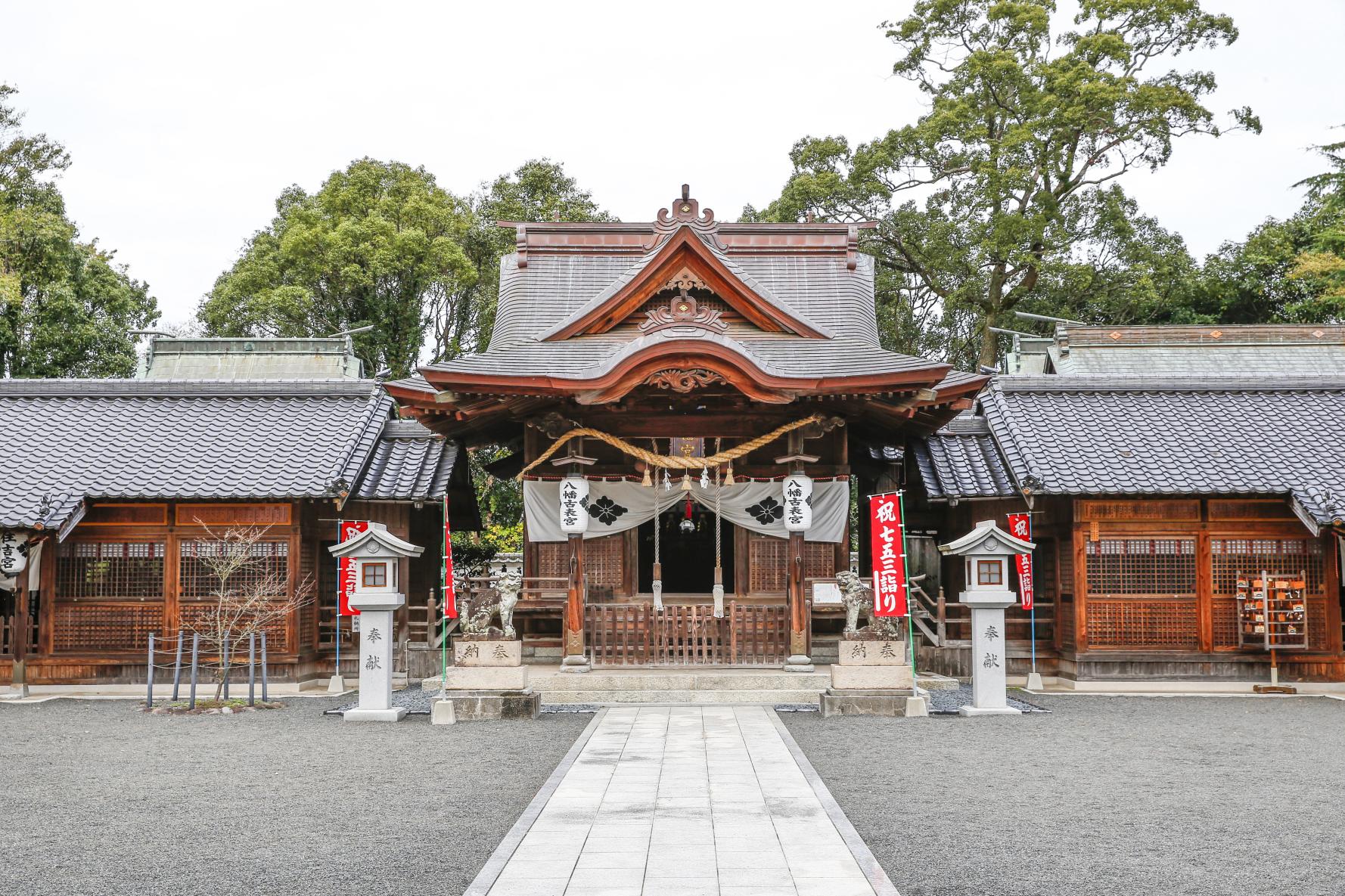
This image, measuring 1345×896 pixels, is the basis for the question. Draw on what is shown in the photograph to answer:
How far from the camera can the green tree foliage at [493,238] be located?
3167 cm

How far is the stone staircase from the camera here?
13.4 m

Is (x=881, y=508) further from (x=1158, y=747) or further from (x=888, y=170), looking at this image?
(x=888, y=170)

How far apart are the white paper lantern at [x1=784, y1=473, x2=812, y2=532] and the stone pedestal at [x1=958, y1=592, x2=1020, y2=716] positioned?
102 inches

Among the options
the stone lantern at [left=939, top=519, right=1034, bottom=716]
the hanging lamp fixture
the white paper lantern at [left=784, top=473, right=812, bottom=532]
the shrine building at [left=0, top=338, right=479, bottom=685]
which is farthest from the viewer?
the hanging lamp fixture

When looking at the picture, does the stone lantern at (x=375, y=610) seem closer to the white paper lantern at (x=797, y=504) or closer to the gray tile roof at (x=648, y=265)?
the white paper lantern at (x=797, y=504)

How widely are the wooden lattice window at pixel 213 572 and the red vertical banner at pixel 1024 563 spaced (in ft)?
34.2

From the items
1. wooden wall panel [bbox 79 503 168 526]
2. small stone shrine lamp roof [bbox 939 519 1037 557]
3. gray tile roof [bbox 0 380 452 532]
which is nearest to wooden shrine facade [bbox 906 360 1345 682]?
small stone shrine lamp roof [bbox 939 519 1037 557]

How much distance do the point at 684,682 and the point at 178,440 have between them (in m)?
8.78

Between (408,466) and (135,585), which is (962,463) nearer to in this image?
(408,466)

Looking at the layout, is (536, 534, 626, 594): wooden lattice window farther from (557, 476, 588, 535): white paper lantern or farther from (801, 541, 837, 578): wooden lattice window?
(801, 541, 837, 578): wooden lattice window

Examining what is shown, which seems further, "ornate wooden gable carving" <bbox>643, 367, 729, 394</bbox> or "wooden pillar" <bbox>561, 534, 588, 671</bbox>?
"ornate wooden gable carving" <bbox>643, 367, 729, 394</bbox>

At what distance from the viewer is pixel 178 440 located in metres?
16.6

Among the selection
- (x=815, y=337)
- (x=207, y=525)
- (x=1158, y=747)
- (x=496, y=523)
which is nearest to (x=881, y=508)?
(x=815, y=337)

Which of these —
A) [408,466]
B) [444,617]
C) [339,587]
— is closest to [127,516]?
[339,587]
